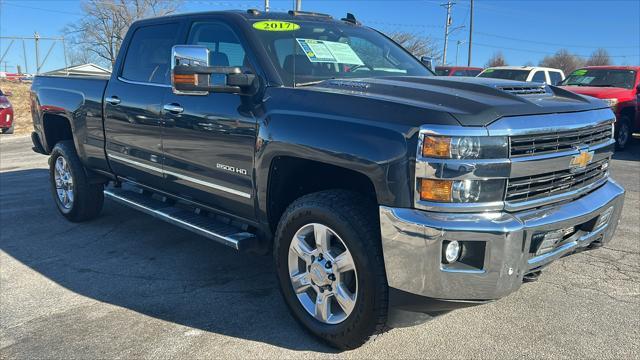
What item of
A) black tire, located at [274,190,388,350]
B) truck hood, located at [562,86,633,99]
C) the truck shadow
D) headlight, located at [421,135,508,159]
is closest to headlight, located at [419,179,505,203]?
headlight, located at [421,135,508,159]

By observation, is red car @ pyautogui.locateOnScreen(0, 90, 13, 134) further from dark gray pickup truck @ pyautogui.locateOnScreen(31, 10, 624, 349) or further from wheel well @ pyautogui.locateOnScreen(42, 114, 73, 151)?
dark gray pickup truck @ pyautogui.locateOnScreen(31, 10, 624, 349)

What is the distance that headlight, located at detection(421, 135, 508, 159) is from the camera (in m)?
2.43

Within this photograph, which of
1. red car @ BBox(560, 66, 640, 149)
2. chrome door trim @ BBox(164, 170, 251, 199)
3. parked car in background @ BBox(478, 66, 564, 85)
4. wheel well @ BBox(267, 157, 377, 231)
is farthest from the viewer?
parked car in background @ BBox(478, 66, 564, 85)

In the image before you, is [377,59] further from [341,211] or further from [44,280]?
[44,280]

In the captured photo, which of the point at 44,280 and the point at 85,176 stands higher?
the point at 85,176

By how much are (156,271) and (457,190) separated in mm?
2702

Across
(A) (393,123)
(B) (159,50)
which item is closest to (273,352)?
(A) (393,123)

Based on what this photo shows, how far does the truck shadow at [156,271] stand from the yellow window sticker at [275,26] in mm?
1859

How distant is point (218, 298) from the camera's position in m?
3.68

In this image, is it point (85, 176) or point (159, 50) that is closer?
point (159, 50)

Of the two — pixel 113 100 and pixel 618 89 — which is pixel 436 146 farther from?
pixel 618 89

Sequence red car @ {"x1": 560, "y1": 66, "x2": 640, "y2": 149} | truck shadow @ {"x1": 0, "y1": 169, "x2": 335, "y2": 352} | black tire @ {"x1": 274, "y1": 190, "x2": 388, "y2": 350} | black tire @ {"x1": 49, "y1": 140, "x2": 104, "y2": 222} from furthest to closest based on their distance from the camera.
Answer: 1. red car @ {"x1": 560, "y1": 66, "x2": 640, "y2": 149}
2. black tire @ {"x1": 49, "y1": 140, "x2": 104, "y2": 222}
3. truck shadow @ {"x1": 0, "y1": 169, "x2": 335, "y2": 352}
4. black tire @ {"x1": 274, "y1": 190, "x2": 388, "y2": 350}

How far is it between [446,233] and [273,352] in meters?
1.25

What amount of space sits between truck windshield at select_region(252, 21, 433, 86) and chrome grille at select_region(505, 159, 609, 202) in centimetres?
145
